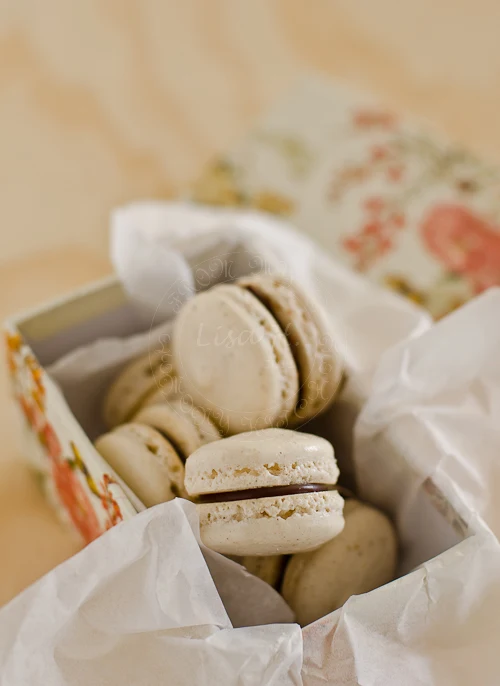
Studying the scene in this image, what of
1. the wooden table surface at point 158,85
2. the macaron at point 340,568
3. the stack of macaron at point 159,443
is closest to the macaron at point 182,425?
the stack of macaron at point 159,443

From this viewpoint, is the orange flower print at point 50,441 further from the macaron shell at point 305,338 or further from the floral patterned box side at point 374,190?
the floral patterned box side at point 374,190

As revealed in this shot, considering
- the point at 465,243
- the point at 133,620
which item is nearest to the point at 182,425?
the point at 133,620

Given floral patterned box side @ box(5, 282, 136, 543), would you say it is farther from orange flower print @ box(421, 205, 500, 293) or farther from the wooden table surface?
orange flower print @ box(421, 205, 500, 293)

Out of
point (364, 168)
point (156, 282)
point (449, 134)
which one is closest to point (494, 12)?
point (449, 134)

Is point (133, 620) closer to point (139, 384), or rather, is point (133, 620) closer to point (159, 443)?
point (159, 443)

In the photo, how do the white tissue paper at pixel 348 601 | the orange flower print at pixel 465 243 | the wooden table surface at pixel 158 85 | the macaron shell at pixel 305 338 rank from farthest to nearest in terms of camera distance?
the wooden table surface at pixel 158 85
the orange flower print at pixel 465 243
the macaron shell at pixel 305 338
the white tissue paper at pixel 348 601

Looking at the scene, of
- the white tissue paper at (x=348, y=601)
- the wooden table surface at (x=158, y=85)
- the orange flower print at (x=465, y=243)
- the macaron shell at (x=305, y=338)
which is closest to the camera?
the white tissue paper at (x=348, y=601)
